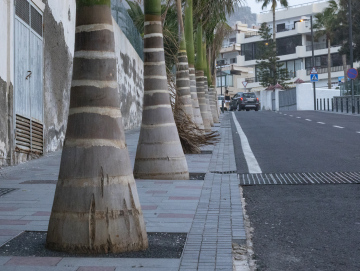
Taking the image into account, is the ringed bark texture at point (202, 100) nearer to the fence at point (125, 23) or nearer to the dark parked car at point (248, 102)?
the fence at point (125, 23)

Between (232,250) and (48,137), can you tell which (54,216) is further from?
(48,137)

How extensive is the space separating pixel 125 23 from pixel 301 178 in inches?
590

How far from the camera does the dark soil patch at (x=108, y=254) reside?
13.8 ft

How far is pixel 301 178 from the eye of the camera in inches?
335

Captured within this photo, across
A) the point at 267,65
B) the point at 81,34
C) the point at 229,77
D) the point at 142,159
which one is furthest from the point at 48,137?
the point at 229,77

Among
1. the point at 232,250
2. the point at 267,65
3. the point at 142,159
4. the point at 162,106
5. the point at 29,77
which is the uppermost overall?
the point at 267,65

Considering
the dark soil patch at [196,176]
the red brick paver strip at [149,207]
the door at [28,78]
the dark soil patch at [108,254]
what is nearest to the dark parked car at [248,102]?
the door at [28,78]

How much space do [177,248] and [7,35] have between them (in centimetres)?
654

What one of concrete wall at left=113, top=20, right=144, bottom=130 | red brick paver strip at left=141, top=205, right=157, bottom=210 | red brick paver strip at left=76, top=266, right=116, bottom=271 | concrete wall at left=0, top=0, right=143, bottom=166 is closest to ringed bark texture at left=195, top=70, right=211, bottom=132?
concrete wall at left=113, top=20, right=144, bottom=130

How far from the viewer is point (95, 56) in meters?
4.59

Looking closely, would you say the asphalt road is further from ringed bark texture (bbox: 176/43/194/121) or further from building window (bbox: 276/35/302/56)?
building window (bbox: 276/35/302/56)

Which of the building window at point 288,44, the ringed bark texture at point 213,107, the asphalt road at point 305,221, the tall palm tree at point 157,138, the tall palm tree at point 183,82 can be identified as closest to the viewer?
the asphalt road at point 305,221

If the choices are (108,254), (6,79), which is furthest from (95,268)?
(6,79)

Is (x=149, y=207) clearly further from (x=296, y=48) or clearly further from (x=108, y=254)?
(x=296, y=48)
